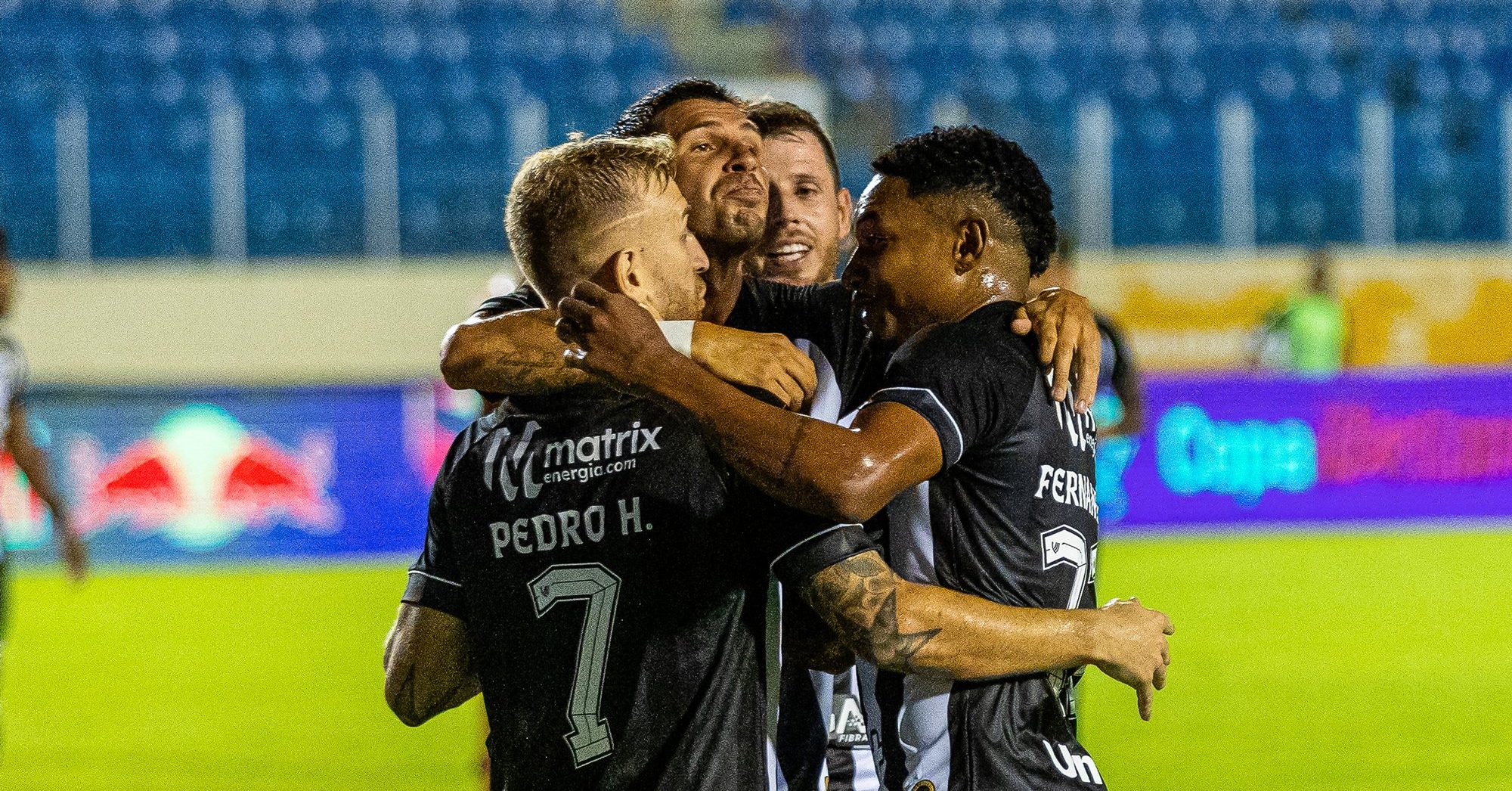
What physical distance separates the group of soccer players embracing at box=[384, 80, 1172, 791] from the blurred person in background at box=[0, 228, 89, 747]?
4356 millimetres

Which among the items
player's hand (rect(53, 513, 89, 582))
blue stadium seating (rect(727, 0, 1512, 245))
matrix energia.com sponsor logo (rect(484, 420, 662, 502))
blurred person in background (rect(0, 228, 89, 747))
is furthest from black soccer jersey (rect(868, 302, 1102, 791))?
blue stadium seating (rect(727, 0, 1512, 245))

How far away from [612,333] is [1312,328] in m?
13.5

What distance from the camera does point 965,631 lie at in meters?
2.28

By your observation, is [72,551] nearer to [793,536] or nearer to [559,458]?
[559,458]

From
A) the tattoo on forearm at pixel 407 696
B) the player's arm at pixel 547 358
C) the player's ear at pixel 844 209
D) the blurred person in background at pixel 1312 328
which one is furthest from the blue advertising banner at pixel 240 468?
the tattoo on forearm at pixel 407 696

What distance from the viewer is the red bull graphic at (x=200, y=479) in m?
11.0

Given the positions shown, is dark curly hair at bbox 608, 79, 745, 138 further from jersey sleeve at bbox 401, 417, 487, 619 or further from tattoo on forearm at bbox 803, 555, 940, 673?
tattoo on forearm at bbox 803, 555, 940, 673

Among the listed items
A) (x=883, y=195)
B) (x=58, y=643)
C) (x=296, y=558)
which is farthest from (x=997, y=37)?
(x=883, y=195)

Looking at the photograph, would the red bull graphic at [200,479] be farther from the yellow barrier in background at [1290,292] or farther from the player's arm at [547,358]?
the player's arm at [547,358]

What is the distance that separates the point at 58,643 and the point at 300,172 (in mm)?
6510

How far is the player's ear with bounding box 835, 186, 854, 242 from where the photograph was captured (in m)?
3.89

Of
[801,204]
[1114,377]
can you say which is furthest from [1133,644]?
[1114,377]

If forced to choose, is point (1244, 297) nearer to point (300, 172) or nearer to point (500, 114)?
point (500, 114)

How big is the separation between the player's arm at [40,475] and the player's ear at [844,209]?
413 cm
